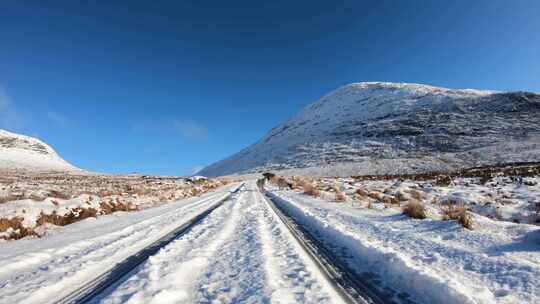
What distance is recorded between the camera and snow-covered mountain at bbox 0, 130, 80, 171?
12388cm

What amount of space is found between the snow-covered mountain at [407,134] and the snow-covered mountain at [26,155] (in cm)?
7522

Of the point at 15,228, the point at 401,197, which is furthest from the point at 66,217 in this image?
the point at 401,197

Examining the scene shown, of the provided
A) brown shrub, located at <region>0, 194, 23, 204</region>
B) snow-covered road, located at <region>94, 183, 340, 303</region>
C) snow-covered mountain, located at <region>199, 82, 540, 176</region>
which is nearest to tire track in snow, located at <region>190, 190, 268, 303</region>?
snow-covered road, located at <region>94, 183, 340, 303</region>

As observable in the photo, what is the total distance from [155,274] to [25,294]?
1488 millimetres

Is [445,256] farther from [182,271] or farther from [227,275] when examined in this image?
[182,271]

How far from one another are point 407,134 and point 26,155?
549 ft

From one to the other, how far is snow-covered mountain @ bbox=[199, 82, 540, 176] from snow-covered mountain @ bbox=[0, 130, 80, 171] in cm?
7522

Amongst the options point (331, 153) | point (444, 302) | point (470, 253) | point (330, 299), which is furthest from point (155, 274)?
point (331, 153)

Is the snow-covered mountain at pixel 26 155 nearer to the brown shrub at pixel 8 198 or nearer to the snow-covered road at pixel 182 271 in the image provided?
the brown shrub at pixel 8 198

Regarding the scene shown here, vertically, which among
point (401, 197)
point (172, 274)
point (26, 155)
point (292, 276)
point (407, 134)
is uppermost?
point (26, 155)

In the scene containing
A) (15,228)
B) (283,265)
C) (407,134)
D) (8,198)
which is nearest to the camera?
(283,265)

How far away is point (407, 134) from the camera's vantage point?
97.8 metres

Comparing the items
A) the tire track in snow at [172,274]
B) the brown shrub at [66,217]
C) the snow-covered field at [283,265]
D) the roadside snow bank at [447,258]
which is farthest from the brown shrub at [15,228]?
the roadside snow bank at [447,258]

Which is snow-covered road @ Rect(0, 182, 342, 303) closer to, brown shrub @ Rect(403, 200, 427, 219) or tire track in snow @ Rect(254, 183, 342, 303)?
tire track in snow @ Rect(254, 183, 342, 303)
